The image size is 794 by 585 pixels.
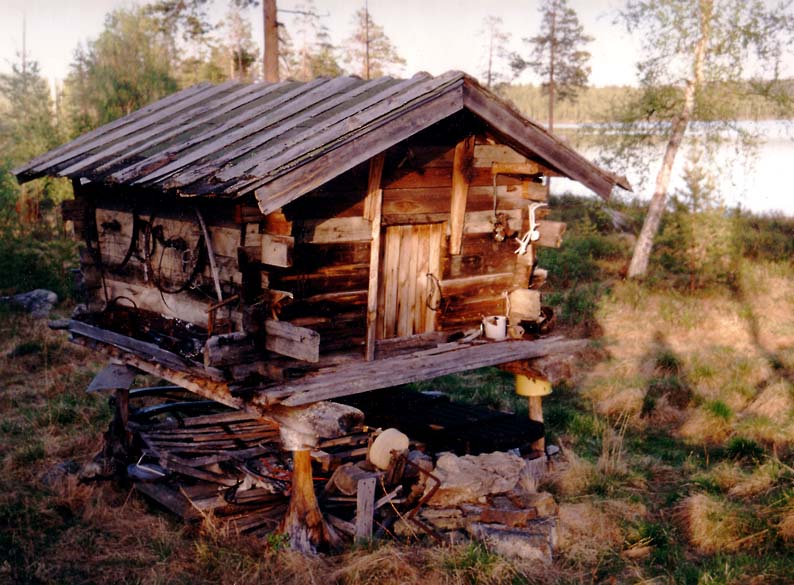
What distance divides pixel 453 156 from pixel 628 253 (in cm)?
1625

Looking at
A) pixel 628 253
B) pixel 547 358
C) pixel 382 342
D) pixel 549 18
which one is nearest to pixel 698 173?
pixel 628 253

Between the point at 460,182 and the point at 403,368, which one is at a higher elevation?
the point at 460,182

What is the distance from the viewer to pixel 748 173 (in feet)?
68.9

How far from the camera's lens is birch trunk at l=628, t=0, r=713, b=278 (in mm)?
18562

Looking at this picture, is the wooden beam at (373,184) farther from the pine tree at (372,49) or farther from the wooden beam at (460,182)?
the pine tree at (372,49)

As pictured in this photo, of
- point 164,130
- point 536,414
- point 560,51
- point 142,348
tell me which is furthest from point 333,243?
point 560,51

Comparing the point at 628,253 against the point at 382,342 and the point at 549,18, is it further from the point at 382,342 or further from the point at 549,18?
the point at 549,18

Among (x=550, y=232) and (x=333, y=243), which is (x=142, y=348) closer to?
(x=333, y=243)

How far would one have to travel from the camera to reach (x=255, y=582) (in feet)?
22.2

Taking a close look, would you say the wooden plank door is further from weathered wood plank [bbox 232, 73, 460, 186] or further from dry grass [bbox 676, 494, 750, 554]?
dry grass [bbox 676, 494, 750, 554]

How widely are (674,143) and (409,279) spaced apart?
45.3ft

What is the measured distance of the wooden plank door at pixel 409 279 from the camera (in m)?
7.70

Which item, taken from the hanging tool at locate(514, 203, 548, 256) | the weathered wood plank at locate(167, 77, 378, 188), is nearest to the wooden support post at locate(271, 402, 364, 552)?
the weathered wood plank at locate(167, 77, 378, 188)

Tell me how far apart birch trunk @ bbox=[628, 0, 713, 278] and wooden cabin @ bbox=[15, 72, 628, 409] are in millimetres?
12149
